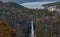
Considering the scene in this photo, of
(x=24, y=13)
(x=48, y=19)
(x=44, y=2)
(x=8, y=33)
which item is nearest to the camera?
(x=8, y=33)

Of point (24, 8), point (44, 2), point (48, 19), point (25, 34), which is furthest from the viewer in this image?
point (44, 2)

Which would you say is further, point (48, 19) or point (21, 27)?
point (48, 19)

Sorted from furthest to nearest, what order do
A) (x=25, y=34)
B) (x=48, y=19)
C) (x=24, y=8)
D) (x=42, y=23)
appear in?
1. (x=24, y=8)
2. (x=48, y=19)
3. (x=42, y=23)
4. (x=25, y=34)

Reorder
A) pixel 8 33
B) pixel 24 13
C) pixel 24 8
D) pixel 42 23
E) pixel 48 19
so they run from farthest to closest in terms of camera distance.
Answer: pixel 24 8
pixel 24 13
pixel 48 19
pixel 42 23
pixel 8 33

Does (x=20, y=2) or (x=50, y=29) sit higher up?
(x=20, y=2)

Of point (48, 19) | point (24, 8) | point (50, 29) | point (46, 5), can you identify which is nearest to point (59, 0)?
point (46, 5)

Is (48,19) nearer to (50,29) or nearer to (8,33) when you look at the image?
(50,29)

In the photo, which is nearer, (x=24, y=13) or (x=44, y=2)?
(x=24, y=13)

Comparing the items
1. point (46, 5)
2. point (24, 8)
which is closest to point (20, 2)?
point (24, 8)

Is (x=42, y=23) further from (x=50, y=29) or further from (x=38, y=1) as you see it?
(x=38, y=1)
